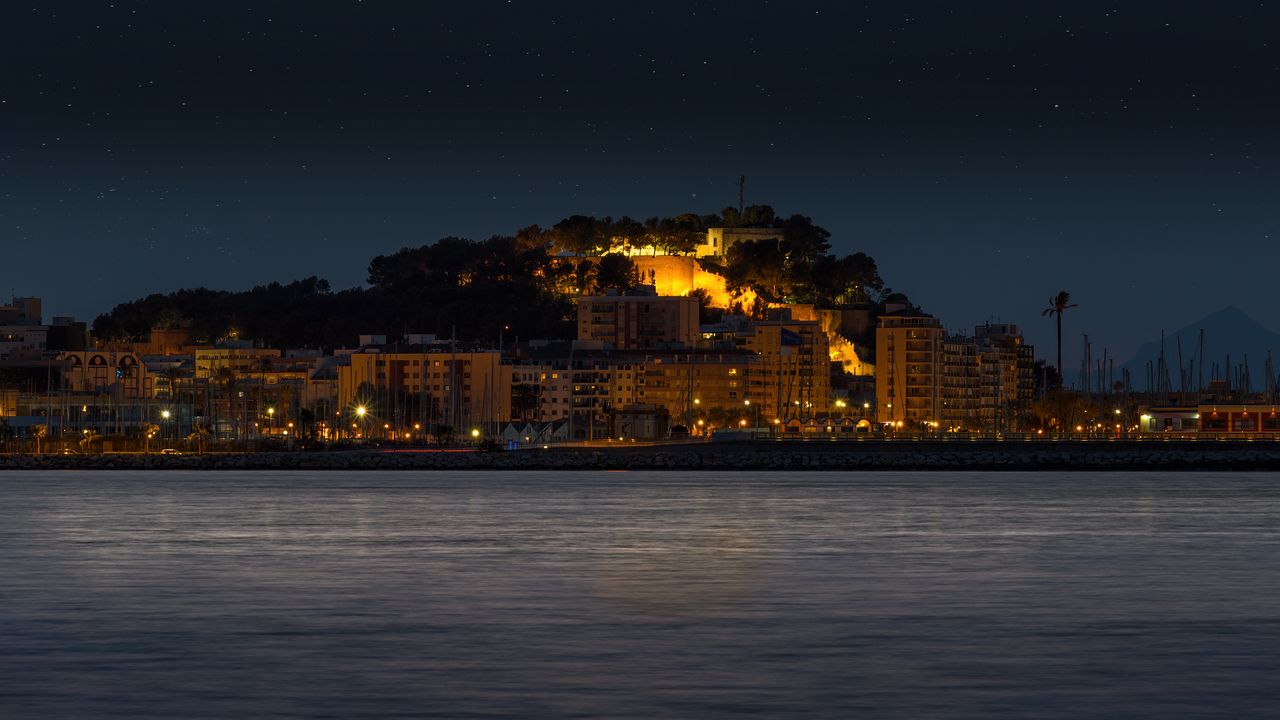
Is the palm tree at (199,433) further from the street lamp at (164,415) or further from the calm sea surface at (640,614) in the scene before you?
the calm sea surface at (640,614)

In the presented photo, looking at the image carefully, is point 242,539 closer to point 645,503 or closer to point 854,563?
point 854,563

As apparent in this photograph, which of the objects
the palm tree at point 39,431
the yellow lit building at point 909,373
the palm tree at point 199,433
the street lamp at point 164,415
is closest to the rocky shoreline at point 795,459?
the palm tree at point 199,433

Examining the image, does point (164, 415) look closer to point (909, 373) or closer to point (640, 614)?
point (909, 373)

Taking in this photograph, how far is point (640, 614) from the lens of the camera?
2684cm

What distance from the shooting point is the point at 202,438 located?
130375mm

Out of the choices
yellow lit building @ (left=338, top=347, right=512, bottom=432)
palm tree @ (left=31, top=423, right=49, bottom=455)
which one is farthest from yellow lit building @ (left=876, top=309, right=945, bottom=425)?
palm tree @ (left=31, top=423, right=49, bottom=455)

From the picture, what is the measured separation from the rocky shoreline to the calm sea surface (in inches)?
1944

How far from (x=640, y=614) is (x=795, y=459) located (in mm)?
81464

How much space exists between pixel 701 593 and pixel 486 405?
126m

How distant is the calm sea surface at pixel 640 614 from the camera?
19219 millimetres

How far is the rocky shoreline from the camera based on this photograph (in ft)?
345

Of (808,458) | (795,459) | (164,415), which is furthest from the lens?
(164,415)

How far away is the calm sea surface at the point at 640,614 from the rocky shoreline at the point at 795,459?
4938cm

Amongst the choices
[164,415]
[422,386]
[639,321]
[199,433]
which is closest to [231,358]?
[639,321]
